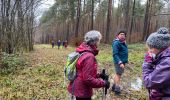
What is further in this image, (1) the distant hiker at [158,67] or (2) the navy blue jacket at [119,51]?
(2) the navy blue jacket at [119,51]

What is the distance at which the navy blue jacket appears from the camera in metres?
7.59

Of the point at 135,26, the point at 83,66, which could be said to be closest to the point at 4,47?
the point at 83,66

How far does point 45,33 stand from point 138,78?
71.8 m

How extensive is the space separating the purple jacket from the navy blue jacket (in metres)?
4.14

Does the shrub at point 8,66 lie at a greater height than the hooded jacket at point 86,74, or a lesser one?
lesser

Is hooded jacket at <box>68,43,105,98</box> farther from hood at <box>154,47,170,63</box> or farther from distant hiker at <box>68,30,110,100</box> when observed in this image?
hood at <box>154,47,170,63</box>

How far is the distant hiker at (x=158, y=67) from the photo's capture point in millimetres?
3205

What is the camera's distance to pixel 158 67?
3.26m

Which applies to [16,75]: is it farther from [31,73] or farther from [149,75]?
[149,75]

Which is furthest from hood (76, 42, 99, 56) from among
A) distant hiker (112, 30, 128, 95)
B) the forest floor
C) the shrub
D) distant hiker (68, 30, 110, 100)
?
the shrub

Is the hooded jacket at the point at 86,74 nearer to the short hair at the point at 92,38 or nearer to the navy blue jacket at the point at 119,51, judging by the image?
the short hair at the point at 92,38

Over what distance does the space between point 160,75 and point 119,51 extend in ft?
14.9

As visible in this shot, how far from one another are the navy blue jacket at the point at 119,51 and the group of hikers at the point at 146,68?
285 centimetres

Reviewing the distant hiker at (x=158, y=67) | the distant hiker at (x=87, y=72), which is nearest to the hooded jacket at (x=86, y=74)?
the distant hiker at (x=87, y=72)
